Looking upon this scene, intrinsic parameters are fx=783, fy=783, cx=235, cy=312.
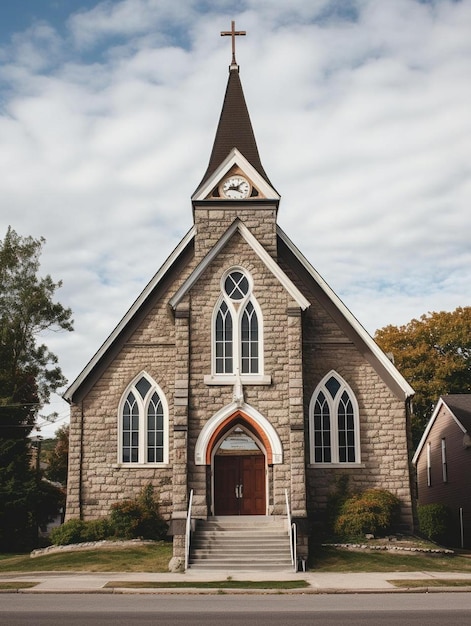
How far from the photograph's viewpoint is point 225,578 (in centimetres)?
1698

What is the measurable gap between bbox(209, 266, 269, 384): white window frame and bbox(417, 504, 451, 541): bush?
12.6m

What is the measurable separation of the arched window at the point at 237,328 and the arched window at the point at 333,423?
104 inches

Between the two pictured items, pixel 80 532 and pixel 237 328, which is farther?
pixel 237 328

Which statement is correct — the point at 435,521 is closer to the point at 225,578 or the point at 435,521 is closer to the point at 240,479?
the point at 240,479

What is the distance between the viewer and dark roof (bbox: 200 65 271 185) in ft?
80.9

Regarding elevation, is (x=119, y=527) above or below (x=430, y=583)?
above

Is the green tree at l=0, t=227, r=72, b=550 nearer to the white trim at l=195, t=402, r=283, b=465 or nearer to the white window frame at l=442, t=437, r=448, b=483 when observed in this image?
the white trim at l=195, t=402, r=283, b=465

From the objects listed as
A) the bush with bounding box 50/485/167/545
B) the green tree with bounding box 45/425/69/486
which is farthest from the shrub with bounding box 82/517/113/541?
the green tree with bounding box 45/425/69/486

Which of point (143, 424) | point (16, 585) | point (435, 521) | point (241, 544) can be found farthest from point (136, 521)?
point (435, 521)

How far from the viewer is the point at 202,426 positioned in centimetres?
2158

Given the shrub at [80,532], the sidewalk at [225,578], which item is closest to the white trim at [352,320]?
the sidewalk at [225,578]

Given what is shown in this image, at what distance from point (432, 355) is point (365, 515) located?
82.5 ft

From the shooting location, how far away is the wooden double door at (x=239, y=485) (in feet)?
76.0

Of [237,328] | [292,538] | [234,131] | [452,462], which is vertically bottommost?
[292,538]
